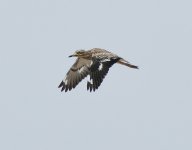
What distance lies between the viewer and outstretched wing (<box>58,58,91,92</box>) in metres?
33.5

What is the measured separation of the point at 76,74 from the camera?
33.8m

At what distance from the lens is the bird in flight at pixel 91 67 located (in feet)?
101

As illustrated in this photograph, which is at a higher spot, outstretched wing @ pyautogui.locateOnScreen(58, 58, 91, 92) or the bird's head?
the bird's head

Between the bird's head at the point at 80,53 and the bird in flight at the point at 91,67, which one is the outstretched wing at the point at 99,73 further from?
the bird's head at the point at 80,53

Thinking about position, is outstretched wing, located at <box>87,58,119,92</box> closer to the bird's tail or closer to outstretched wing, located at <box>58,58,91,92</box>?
the bird's tail

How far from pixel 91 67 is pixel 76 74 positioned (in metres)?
1.94

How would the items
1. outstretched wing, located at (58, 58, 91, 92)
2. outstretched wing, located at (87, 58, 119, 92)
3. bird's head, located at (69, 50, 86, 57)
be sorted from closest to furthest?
outstretched wing, located at (87, 58, 119, 92) → bird's head, located at (69, 50, 86, 57) → outstretched wing, located at (58, 58, 91, 92)

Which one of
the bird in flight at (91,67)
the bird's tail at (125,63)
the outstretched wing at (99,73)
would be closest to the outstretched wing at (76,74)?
the bird in flight at (91,67)

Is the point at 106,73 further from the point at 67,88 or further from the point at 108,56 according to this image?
the point at 67,88

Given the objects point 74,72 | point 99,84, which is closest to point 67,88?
point 74,72

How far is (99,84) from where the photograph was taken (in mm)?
30828

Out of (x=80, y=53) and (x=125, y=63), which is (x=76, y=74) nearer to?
(x=80, y=53)

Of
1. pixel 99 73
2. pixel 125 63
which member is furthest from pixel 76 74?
pixel 99 73

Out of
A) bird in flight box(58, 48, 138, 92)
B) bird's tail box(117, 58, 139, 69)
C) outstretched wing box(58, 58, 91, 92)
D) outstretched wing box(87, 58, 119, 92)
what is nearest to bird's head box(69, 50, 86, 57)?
bird in flight box(58, 48, 138, 92)
